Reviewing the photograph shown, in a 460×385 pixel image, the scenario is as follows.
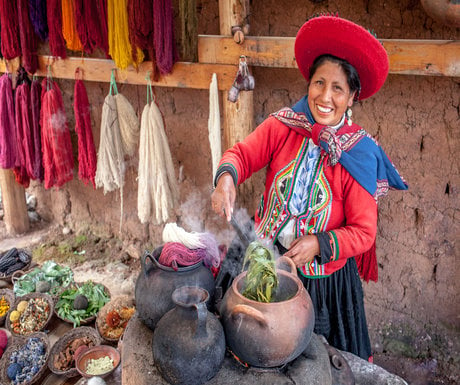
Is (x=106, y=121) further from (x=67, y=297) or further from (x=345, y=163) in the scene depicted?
(x=345, y=163)

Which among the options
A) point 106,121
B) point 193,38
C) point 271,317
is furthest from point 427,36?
point 106,121

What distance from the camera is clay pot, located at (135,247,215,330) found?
169 cm

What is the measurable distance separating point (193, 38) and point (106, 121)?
1105mm

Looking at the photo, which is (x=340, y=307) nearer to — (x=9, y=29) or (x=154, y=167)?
(x=154, y=167)

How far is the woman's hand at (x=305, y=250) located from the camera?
1.94m

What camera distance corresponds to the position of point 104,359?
2953 mm

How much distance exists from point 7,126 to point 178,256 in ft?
11.1

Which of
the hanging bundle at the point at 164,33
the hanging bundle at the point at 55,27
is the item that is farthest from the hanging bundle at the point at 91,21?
the hanging bundle at the point at 164,33

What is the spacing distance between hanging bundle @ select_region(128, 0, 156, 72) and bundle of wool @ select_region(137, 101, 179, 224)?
17.8 inches

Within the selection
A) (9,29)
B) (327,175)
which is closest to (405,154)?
(327,175)

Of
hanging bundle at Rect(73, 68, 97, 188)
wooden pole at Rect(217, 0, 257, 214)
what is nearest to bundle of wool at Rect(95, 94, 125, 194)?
hanging bundle at Rect(73, 68, 97, 188)

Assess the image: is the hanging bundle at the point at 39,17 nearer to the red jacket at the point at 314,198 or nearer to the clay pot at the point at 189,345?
the red jacket at the point at 314,198

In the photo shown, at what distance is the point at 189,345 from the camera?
1.43 meters

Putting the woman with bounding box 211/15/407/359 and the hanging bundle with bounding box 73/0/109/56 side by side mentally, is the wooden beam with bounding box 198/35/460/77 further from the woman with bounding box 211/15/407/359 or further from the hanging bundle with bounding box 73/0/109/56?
the hanging bundle with bounding box 73/0/109/56
